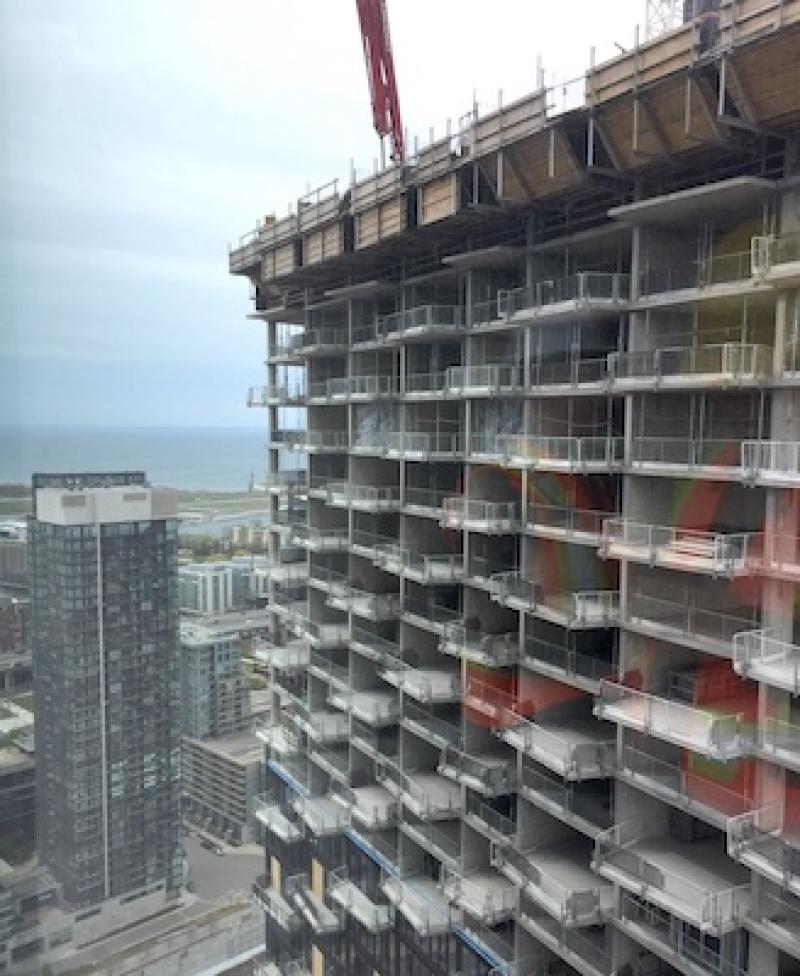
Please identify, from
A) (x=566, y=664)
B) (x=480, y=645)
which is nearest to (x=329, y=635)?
(x=480, y=645)

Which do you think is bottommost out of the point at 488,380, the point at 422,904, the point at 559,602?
the point at 422,904

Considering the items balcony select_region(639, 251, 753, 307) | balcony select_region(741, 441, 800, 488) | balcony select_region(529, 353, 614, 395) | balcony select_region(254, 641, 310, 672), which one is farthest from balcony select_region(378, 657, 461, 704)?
balcony select_region(639, 251, 753, 307)

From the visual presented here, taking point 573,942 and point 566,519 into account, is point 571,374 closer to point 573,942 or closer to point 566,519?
point 566,519

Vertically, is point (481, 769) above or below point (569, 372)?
below

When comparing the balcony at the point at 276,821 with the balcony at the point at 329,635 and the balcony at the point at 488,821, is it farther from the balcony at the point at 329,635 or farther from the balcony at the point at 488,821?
the balcony at the point at 488,821

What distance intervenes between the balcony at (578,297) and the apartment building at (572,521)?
18 millimetres

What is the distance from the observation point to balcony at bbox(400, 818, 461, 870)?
489 centimetres

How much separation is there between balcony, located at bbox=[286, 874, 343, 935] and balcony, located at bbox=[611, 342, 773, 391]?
4.78 meters

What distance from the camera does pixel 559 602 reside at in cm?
394

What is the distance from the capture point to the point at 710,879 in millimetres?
3352

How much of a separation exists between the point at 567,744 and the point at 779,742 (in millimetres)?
1103

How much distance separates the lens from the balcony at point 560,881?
149 inches

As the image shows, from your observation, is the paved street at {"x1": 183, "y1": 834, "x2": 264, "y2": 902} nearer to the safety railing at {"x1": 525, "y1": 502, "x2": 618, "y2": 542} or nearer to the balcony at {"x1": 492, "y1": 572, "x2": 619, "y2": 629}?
the balcony at {"x1": 492, "y1": 572, "x2": 619, "y2": 629}

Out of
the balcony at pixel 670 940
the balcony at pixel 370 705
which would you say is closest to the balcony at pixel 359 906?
the balcony at pixel 370 705
